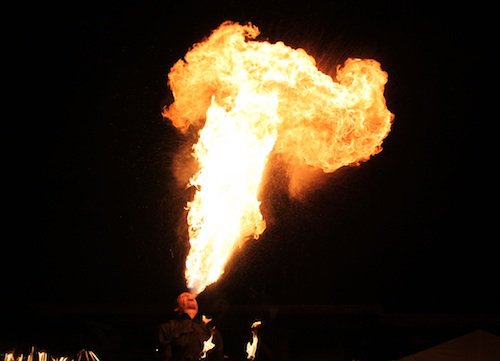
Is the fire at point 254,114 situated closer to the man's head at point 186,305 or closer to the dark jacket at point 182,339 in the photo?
the man's head at point 186,305

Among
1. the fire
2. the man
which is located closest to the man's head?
the man

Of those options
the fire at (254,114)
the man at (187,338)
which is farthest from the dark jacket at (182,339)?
the fire at (254,114)

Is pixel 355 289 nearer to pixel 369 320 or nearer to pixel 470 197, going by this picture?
pixel 369 320

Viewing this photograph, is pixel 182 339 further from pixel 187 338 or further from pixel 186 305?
pixel 186 305

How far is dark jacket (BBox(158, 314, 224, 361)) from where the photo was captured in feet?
13.3

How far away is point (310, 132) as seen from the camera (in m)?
6.44

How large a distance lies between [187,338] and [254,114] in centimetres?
279

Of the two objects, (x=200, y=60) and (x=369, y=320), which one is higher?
(x=200, y=60)

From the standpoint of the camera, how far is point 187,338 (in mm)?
4121

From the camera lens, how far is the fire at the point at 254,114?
5730 mm

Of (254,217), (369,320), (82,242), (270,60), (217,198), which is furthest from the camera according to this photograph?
(82,242)

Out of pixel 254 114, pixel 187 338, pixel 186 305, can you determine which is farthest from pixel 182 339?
pixel 254 114

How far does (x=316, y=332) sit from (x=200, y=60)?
4.38m

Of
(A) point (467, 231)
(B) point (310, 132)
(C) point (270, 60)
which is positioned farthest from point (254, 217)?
(A) point (467, 231)
